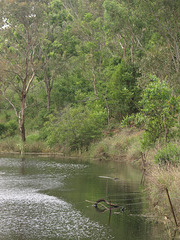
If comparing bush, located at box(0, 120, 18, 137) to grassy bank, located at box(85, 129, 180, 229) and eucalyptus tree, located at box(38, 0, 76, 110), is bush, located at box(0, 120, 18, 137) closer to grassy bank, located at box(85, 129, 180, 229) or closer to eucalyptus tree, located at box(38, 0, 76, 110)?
eucalyptus tree, located at box(38, 0, 76, 110)

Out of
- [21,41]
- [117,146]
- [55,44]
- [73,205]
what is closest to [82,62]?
[55,44]

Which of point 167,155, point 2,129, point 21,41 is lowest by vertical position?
point 167,155

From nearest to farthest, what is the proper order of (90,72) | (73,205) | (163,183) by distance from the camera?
(163,183)
(73,205)
(90,72)

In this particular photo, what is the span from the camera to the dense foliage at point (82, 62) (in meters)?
35.9

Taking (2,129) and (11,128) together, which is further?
(11,128)

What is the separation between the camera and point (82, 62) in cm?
5028

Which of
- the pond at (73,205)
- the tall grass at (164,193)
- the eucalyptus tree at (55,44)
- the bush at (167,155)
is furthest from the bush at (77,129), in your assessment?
the tall grass at (164,193)

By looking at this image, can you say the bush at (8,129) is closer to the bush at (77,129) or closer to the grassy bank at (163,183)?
the bush at (77,129)

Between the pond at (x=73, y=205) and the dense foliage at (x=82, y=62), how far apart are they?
529cm

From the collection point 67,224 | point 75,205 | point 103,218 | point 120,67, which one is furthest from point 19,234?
point 120,67

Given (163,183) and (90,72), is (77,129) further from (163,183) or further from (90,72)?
(163,183)

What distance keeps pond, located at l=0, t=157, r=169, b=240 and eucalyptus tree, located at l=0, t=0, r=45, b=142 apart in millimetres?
17602

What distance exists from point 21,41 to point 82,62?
906 cm

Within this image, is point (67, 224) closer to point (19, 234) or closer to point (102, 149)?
point (19, 234)
